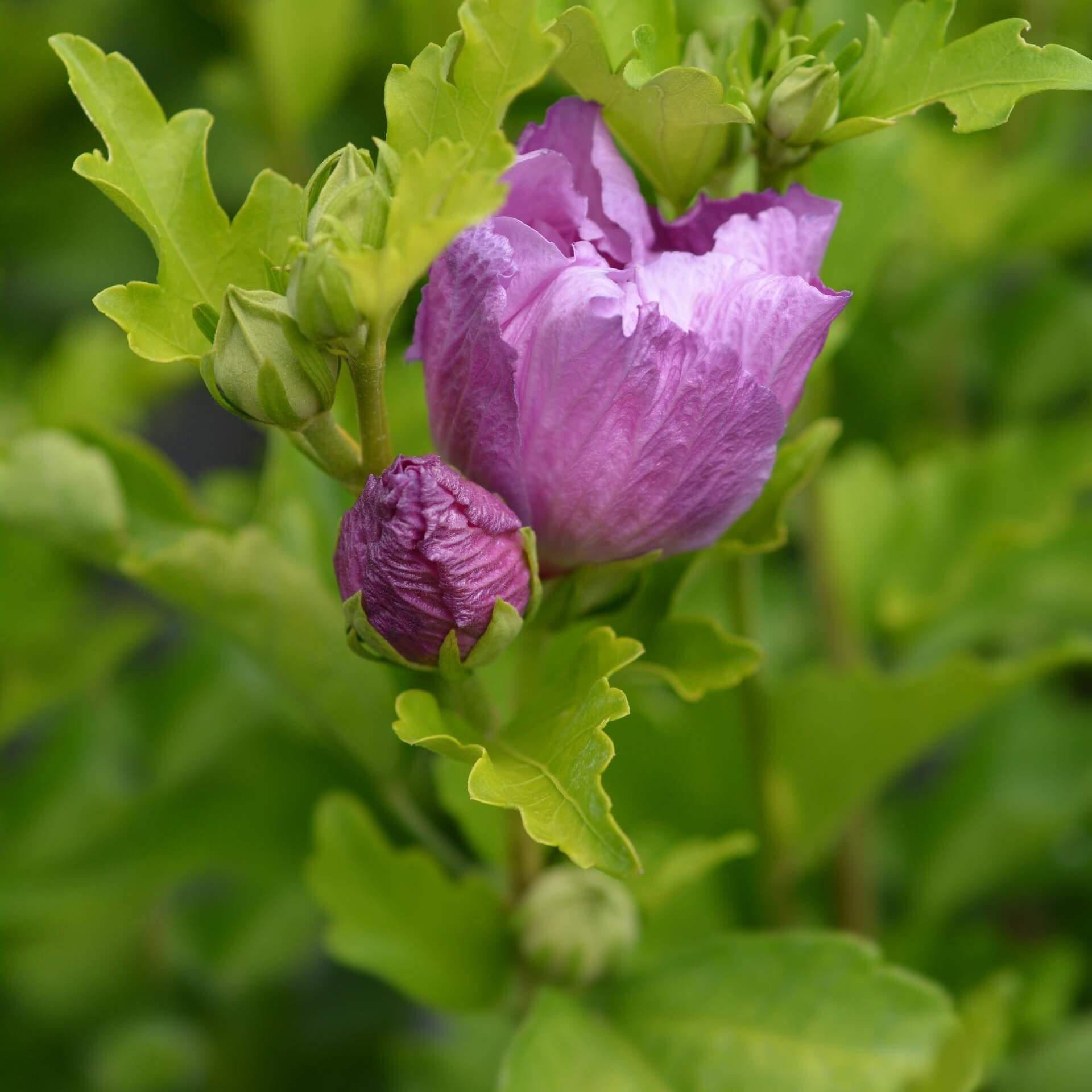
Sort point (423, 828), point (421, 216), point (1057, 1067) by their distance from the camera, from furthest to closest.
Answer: point (1057, 1067), point (423, 828), point (421, 216)

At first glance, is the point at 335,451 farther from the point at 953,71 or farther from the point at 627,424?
the point at 953,71

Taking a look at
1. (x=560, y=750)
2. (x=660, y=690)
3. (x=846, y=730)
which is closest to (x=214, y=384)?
(x=560, y=750)

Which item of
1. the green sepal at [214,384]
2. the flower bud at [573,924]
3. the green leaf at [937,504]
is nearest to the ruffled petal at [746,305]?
the green sepal at [214,384]

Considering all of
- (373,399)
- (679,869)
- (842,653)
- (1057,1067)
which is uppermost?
(373,399)

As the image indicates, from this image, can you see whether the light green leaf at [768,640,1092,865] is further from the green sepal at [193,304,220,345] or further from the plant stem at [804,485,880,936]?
the green sepal at [193,304,220,345]

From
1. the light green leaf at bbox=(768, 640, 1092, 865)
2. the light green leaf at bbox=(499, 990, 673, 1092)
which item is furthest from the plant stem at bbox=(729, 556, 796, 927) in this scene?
the light green leaf at bbox=(499, 990, 673, 1092)

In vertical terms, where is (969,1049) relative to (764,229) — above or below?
below

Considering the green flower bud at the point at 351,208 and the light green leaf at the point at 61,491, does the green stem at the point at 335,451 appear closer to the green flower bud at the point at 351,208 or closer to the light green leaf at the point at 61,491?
the green flower bud at the point at 351,208
